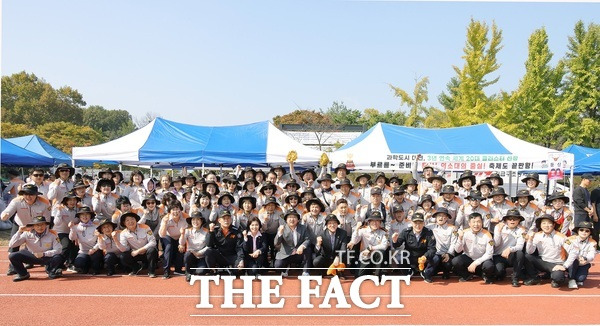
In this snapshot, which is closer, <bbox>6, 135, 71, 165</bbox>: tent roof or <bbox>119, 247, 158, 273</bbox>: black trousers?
<bbox>119, 247, 158, 273</bbox>: black trousers

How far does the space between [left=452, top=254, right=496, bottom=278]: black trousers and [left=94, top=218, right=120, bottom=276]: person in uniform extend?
506 centimetres

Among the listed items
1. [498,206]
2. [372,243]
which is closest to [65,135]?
[372,243]

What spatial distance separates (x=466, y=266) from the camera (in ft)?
22.4

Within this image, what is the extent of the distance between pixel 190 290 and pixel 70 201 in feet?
8.68

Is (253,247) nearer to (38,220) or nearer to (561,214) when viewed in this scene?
(38,220)

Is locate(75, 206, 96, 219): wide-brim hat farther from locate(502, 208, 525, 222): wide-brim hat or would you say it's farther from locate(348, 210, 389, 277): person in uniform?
locate(502, 208, 525, 222): wide-brim hat

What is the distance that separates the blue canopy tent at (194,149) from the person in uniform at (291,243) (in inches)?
147

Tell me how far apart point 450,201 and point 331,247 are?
2.18 m

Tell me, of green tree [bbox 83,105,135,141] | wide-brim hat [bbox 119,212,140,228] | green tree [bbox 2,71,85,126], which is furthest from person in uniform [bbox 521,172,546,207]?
green tree [bbox 83,105,135,141]

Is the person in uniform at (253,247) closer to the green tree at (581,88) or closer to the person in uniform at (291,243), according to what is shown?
the person in uniform at (291,243)

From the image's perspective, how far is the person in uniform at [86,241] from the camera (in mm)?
7016

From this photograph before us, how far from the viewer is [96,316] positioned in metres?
5.07

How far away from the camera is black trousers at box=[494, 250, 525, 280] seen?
6596 mm

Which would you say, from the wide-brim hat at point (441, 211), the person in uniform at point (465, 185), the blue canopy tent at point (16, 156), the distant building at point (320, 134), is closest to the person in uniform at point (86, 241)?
the wide-brim hat at point (441, 211)
